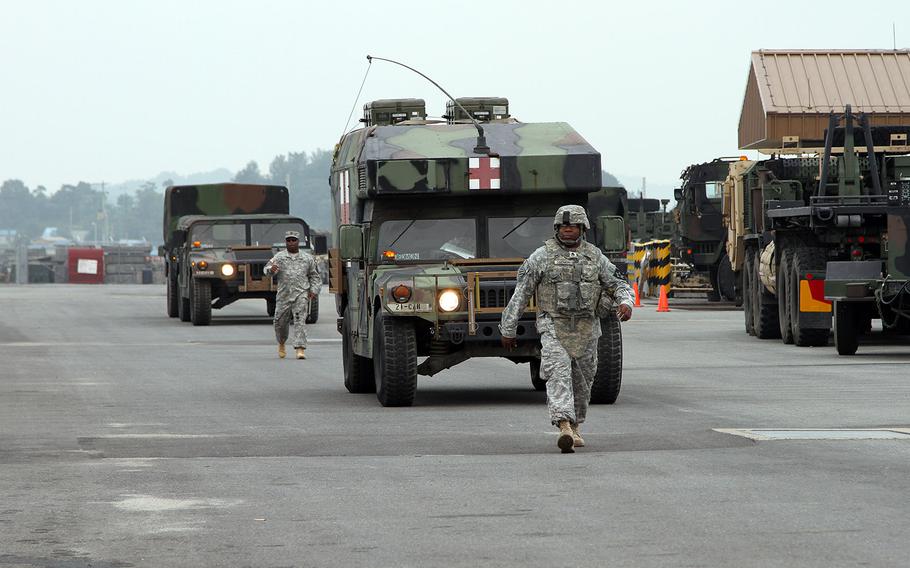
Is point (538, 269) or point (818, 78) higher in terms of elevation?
point (818, 78)

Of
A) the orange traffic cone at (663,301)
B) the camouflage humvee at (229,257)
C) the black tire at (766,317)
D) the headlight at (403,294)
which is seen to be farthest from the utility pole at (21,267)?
the headlight at (403,294)

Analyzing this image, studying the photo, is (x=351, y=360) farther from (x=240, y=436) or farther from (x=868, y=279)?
(x=868, y=279)

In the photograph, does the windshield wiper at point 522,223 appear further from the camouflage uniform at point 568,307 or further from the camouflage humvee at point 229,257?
the camouflage humvee at point 229,257

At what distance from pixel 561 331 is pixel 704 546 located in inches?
177

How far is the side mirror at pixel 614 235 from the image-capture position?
17.3 metres

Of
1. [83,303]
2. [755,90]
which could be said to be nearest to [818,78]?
[755,90]

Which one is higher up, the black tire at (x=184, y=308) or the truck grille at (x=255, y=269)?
the truck grille at (x=255, y=269)

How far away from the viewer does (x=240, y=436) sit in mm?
14172

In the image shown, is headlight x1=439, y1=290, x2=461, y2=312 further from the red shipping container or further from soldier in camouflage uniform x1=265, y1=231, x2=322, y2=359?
the red shipping container

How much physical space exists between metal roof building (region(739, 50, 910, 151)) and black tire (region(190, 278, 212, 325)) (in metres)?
11.6

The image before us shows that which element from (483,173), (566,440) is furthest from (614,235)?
(566,440)

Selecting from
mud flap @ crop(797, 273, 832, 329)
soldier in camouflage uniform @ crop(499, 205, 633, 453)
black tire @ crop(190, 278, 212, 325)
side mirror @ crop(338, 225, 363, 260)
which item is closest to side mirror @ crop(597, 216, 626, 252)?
side mirror @ crop(338, 225, 363, 260)

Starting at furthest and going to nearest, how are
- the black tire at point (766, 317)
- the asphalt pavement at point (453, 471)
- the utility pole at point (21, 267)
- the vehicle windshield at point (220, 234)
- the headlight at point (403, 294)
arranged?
the utility pole at point (21, 267)
the vehicle windshield at point (220, 234)
the black tire at point (766, 317)
the headlight at point (403, 294)
the asphalt pavement at point (453, 471)

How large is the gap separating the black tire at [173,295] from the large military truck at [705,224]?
10.8 meters
